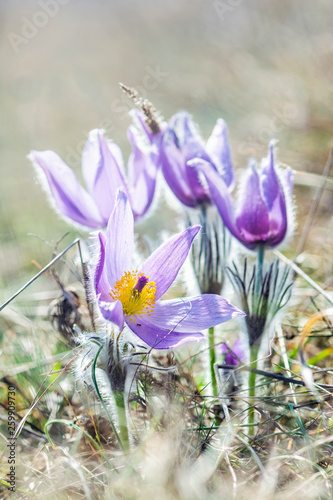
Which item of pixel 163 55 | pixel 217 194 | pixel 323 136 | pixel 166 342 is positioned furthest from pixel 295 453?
pixel 163 55

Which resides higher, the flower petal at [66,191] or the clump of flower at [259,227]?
the flower petal at [66,191]

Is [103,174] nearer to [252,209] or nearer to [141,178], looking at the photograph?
[141,178]

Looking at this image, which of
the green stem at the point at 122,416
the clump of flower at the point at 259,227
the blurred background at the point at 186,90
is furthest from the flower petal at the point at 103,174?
the blurred background at the point at 186,90

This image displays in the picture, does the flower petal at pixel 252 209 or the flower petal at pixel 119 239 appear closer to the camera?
the flower petal at pixel 119 239

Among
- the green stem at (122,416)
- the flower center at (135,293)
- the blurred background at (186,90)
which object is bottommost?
the green stem at (122,416)

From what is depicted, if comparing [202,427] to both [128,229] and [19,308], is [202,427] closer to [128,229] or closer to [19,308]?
[128,229]

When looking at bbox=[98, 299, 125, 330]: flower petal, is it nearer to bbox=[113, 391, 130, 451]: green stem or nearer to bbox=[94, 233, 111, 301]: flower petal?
bbox=[94, 233, 111, 301]: flower petal

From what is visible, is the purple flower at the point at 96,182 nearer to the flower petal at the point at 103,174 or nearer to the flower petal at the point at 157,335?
the flower petal at the point at 103,174

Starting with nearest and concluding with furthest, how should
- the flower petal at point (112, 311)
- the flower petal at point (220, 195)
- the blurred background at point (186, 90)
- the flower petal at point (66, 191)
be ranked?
1. the flower petal at point (112, 311)
2. the flower petal at point (220, 195)
3. the flower petal at point (66, 191)
4. the blurred background at point (186, 90)
